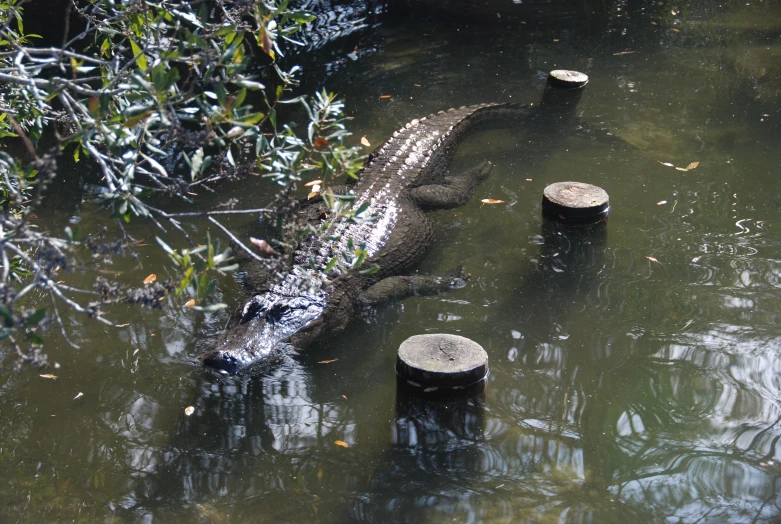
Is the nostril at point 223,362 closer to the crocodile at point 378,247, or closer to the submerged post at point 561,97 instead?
the crocodile at point 378,247

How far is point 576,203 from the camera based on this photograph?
5191mm

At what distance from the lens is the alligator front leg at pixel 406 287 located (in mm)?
4922

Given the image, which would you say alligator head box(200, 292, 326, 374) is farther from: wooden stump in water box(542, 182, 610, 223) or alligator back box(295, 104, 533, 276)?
wooden stump in water box(542, 182, 610, 223)

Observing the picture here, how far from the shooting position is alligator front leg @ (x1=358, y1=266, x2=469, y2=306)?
4.92 meters

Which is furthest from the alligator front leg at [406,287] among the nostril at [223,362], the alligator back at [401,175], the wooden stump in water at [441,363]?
the wooden stump in water at [441,363]

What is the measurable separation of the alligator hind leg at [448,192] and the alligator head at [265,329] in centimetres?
167

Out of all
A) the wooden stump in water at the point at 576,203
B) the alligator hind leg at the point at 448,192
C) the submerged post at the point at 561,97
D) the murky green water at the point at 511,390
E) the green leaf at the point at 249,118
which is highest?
the green leaf at the point at 249,118

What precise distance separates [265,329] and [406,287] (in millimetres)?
1107

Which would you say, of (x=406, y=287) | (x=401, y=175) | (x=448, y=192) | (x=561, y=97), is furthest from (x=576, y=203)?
(x=561, y=97)

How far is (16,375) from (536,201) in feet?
13.7

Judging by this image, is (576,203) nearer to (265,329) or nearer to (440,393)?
(440,393)

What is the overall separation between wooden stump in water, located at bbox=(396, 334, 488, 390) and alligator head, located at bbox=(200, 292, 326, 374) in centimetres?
107

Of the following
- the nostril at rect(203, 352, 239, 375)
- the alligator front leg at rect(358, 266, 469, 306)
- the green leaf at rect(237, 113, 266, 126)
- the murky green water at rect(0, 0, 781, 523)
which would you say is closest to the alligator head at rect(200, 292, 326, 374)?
the nostril at rect(203, 352, 239, 375)

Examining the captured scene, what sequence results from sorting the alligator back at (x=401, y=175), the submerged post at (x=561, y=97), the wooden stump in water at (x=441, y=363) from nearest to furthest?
the wooden stump in water at (x=441, y=363) → the alligator back at (x=401, y=175) → the submerged post at (x=561, y=97)
